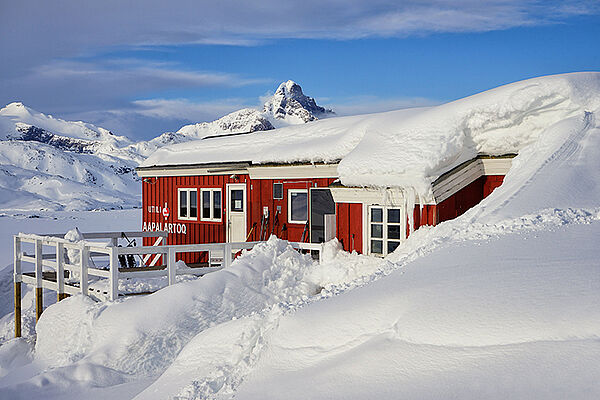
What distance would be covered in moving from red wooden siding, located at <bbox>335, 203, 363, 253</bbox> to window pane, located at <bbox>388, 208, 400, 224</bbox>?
648mm

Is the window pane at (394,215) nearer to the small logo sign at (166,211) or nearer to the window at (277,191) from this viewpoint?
the window at (277,191)

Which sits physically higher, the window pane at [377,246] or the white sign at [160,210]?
the white sign at [160,210]

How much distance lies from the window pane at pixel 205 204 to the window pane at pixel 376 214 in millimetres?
5867

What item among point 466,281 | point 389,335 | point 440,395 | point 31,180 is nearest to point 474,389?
point 440,395

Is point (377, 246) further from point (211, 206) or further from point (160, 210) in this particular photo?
point (160, 210)

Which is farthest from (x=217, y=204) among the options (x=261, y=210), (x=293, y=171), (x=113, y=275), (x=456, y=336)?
(x=456, y=336)

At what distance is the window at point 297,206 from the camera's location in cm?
1373

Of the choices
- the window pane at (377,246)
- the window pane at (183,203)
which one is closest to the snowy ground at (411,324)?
the window pane at (377,246)

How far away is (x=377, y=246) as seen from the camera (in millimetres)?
11742

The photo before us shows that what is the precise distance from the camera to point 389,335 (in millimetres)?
4852

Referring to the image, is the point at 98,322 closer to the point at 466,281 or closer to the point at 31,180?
the point at 466,281

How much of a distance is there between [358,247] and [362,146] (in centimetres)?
197

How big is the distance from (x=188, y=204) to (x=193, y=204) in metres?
0.21

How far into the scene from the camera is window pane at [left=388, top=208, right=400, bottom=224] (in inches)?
449
